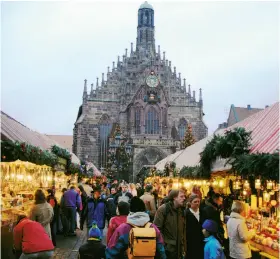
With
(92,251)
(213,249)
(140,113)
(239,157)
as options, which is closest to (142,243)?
(92,251)

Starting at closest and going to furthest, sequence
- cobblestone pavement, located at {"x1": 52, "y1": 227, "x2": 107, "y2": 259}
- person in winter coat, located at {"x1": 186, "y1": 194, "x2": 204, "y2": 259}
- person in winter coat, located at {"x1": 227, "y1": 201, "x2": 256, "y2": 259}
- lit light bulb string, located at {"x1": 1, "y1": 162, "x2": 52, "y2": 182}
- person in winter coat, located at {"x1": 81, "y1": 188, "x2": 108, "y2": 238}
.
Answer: person in winter coat, located at {"x1": 186, "y1": 194, "x2": 204, "y2": 259}, person in winter coat, located at {"x1": 227, "y1": 201, "x2": 256, "y2": 259}, cobblestone pavement, located at {"x1": 52, "y1": 227, "x2": 107, "y2": 259}, person in winter coat, located at {"x1": 81, "y1": 188, "x2": 108, "y2": 238}, lit light bulb string, located at {"x1": 1, "y1": 162, "x2": 52, "y2": 182}

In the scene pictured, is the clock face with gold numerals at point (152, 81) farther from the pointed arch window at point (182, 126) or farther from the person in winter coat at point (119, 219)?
the person in winter coat at point (119, 219)

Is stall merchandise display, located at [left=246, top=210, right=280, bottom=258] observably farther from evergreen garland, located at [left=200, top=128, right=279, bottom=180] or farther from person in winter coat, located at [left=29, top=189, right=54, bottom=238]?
person in winter coat, located at [left=29, top=189, right=54, bottom=238]

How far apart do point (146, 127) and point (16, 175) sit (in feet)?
129

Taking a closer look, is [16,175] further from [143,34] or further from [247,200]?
[143,34]

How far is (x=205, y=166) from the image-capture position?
12.1 metres

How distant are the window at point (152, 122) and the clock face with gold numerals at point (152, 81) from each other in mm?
2791

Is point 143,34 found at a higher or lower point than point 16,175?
higher

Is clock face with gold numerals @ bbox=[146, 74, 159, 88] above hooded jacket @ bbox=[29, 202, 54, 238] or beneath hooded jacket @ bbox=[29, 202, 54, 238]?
above

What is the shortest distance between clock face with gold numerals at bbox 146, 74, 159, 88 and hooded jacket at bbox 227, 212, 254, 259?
45.2m

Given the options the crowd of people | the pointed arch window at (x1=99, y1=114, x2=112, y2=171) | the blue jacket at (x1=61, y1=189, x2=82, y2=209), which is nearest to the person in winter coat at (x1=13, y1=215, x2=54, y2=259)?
the crowd of people

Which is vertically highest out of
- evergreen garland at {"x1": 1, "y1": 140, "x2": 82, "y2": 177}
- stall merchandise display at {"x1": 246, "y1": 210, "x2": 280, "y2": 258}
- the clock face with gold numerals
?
the clock face with gold numerals

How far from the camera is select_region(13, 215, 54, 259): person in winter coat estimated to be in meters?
5.69

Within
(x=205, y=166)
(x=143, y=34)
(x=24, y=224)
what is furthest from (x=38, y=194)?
(x=143, y=34)
